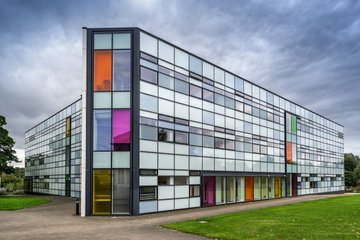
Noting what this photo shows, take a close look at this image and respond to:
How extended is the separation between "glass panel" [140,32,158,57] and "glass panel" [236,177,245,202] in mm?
18521

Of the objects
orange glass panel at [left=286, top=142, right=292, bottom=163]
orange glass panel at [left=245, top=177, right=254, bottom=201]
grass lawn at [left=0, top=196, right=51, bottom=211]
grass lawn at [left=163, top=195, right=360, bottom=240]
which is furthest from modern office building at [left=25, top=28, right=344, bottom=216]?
grass lawn at [left=163, top=195, right=360, bottom=240]

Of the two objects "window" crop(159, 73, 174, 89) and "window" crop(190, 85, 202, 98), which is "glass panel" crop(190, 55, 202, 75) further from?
"window" crop(159, 73, 174, 89)

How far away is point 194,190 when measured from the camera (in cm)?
3222

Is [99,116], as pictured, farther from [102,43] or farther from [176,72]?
[176,72]

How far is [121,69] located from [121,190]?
9.10 metres

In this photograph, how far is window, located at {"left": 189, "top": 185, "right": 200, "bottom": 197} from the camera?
31700mm

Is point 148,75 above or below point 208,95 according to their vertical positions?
above

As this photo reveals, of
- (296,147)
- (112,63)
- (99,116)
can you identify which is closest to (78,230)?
(99,116)

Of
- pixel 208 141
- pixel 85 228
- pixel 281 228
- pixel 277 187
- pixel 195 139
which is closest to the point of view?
pixel 281 228

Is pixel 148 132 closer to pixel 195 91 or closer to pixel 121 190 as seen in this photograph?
pixel 121 190

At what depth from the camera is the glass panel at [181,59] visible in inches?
1240

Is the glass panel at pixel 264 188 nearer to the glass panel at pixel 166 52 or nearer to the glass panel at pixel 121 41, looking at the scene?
the glass panel at pixel 166 52

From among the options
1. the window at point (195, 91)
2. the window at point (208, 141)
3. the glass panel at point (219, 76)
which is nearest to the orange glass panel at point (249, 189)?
the window at point (208, 141)

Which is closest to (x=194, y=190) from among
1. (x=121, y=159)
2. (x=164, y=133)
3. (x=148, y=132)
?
(x=164, y=133)
